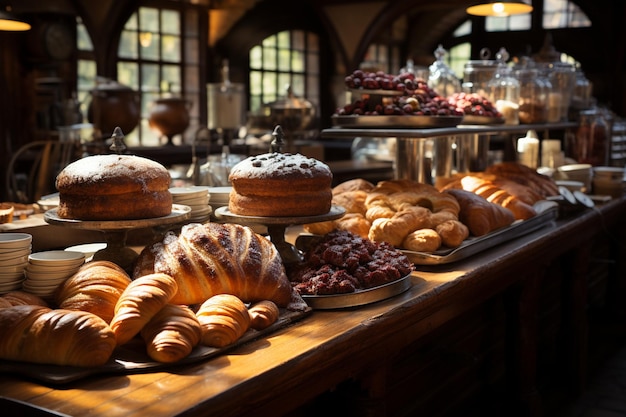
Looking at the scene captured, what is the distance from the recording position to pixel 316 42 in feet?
41.1

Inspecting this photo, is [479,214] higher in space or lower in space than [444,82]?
lower

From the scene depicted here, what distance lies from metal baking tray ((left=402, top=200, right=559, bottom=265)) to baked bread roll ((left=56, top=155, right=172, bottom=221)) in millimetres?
889

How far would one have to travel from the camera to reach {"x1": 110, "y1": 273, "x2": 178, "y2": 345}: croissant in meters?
1.45

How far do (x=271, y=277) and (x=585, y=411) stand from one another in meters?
2.51

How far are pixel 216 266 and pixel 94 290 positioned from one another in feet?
0.92

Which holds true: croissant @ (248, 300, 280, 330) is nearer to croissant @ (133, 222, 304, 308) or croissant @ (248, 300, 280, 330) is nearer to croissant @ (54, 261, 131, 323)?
croissant @ (133, 222, 304, 308)

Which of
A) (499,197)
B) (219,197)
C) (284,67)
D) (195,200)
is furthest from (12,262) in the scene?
(284,67)

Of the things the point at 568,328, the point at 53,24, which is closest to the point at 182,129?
the point at 53,24

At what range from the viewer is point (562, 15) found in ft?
39.6

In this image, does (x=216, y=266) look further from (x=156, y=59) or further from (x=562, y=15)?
(x=562, y=15)

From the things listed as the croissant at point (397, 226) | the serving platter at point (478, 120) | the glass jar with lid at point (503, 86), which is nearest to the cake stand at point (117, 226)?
the croissant at point (397, 226)

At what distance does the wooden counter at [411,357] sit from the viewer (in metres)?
1.31

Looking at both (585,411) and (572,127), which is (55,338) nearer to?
(585,411)

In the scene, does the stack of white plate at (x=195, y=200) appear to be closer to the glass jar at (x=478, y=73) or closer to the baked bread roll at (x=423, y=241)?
the baked bread roll at (x=423, y=241)
